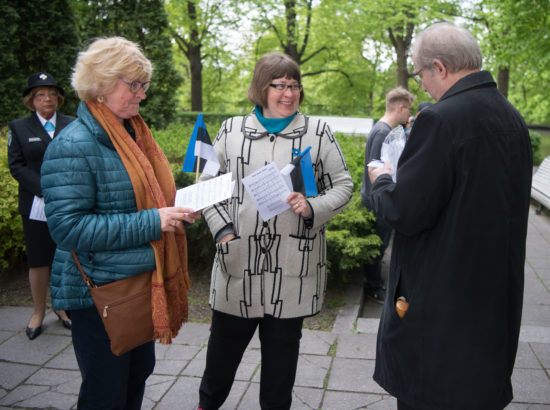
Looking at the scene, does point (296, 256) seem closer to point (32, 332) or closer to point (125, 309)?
point (125, 309)

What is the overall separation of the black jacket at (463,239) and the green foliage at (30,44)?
9562 mm

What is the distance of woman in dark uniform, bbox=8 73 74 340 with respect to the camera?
4.18 m

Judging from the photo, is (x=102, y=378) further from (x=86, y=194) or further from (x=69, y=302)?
(x=86, y=194)

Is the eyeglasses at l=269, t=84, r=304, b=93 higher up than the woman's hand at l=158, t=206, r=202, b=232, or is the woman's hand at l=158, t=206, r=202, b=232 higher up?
the eyeglasses at l=269, t=84, r=304, b=93

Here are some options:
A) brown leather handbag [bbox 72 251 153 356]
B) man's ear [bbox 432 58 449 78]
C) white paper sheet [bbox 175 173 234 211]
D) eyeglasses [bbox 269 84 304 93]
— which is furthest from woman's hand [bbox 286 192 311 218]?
man's ear [bbox 432 58 449 78]

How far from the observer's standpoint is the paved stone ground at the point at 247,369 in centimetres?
334

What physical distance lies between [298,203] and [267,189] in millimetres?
189

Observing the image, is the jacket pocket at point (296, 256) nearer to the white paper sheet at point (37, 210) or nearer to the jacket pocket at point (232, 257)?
the jacket pocket at point (232, 257)

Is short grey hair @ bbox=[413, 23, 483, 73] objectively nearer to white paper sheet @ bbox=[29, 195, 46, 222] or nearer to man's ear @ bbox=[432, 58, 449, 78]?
man's ear @ bbox=[432, 58, 449, 78]

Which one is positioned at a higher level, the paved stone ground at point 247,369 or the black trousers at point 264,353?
the black trousers at point 264,353

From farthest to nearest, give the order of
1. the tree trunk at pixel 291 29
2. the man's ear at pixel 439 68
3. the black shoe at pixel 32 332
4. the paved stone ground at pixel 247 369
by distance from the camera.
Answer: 1. the tree trunk at pixel 291 29
2. the black shoe at pixel 32 332
3. the paved stone ground at pixel 247 369
4. the man's ear at pixel 439 68

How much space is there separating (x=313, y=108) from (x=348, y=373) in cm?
2024

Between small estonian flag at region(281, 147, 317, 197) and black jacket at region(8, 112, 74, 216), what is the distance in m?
2.57

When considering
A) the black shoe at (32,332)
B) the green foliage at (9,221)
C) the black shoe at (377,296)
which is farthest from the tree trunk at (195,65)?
the black shoe at (32,332)
